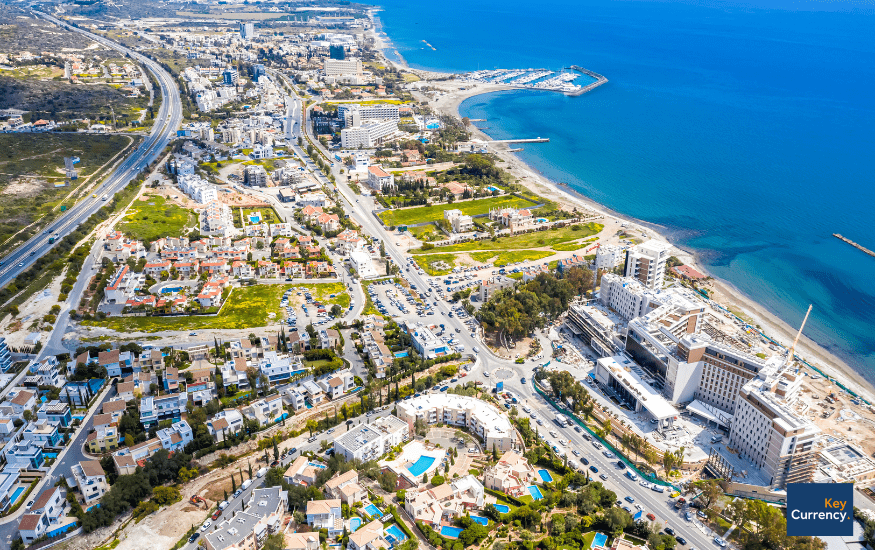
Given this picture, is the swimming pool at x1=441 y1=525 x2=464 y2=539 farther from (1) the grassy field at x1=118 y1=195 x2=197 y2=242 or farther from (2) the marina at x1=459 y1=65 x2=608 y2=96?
(2) the marina at x1=459 y1=65 x2=608 y2=96

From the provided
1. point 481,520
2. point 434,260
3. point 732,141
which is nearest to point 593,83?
point 732,141

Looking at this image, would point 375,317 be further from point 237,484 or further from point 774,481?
point 774,481

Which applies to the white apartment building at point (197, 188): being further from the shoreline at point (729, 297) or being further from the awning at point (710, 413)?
the awning at point (710, 413)

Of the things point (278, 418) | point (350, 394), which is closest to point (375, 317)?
point (350, 394)

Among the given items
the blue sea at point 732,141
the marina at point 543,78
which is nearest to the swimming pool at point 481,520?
the blue sea at point 732,141

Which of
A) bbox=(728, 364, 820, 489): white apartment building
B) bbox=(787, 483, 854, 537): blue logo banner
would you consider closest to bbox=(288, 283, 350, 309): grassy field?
bbox=(728, 364, 820, 489): white apartment building
